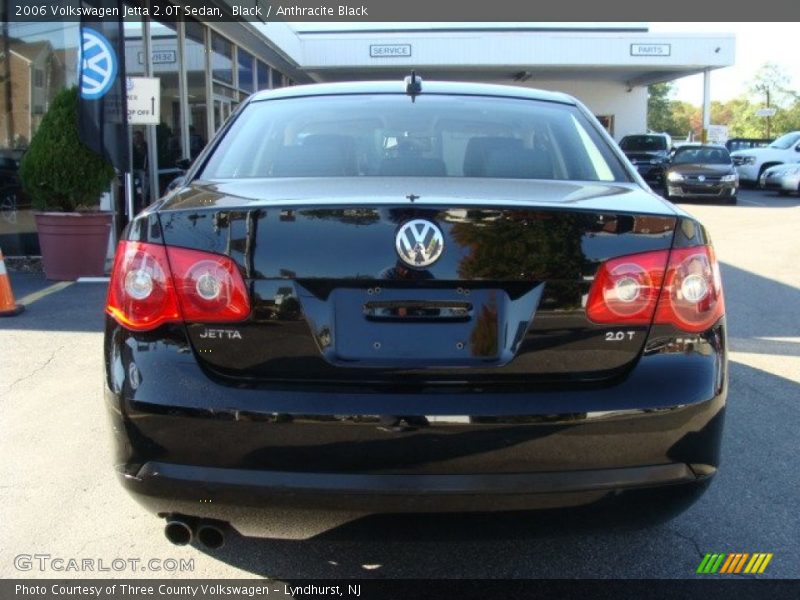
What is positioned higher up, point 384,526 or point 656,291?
point 656,291

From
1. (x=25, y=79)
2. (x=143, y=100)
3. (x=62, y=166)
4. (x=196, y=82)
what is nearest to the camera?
(x=62, y=166)

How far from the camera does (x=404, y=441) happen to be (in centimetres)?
224

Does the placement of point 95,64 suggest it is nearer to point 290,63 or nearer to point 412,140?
point 412,140

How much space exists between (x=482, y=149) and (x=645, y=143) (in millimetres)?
23566

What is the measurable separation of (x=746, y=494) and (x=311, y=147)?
7.64 ft

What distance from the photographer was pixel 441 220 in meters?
2.31

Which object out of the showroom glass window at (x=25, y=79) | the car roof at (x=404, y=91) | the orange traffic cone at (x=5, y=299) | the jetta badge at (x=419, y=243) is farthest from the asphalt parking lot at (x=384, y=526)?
the showroom glass window at (x=25, y=79)

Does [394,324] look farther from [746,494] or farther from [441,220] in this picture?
[746,494]

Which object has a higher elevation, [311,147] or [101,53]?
[101,53]

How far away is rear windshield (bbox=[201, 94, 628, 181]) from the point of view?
317 centimetres

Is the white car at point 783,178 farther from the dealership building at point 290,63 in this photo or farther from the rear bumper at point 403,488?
the rear bumper at point 403,488

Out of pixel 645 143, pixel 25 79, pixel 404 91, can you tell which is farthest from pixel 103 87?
pixel 645 143

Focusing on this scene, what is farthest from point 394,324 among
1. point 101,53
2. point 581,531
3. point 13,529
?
point 101,53

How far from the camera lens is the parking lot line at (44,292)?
7.72 metres
